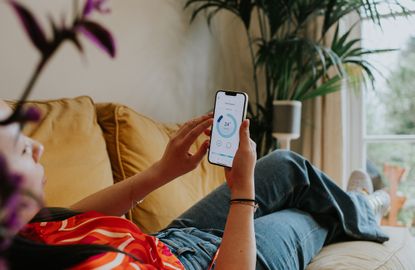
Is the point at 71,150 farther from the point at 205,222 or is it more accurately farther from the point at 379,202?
the point at 379,202

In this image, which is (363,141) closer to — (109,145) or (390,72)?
(390,72)

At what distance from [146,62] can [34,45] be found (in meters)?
1.83

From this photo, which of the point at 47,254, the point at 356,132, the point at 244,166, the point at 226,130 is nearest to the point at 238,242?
the point at 244,166

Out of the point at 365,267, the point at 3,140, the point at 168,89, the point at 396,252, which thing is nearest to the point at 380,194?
the point at 396,252

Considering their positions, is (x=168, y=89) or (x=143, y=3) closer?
(x=143, y=3)

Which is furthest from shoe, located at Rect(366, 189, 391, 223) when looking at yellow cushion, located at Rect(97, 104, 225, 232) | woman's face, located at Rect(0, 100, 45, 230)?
woman's face, located at Rect(0, 100, 45, 230)

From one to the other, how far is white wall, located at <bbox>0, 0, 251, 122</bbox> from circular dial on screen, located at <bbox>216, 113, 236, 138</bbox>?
513 millimetres

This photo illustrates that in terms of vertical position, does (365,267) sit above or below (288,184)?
below

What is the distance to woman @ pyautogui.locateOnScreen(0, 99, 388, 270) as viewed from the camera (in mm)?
449

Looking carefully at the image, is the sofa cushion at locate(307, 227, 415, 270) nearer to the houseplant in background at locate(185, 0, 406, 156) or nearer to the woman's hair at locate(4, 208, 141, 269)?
the woman's hair at locate(4, 208, 141, 269)

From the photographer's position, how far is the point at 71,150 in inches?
45.1

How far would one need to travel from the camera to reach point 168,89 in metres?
2.12

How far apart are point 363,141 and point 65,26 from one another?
2390 mm

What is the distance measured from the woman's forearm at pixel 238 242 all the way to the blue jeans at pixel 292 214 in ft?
0.92
